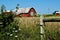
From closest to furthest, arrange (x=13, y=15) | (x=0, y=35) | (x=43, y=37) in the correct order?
(x=43, y=37), (x=0, y=35), (x=13, y=15)

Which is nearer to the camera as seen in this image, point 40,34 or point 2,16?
point 40,34

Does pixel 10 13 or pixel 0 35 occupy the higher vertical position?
pixel 10 13

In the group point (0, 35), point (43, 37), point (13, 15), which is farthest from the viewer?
point (13, 15)

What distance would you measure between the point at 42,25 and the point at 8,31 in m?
1.12

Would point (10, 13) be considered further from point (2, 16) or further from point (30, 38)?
point (30, 38)

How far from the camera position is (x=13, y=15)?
6125 mm

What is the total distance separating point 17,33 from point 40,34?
94 cm

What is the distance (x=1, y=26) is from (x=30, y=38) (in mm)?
820

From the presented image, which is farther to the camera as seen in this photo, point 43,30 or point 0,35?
point 0,35

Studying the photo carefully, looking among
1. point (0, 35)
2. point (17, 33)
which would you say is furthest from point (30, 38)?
point (0, 35)

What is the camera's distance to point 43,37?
514 centimetres

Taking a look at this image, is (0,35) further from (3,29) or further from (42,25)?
(42,25)

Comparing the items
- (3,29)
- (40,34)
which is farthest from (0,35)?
(40,34)

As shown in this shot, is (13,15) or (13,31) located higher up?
(13,15)
